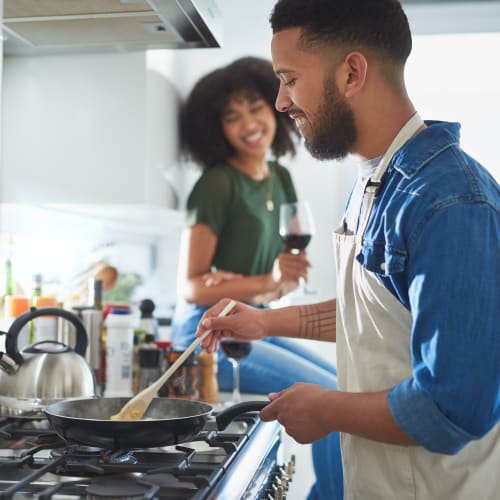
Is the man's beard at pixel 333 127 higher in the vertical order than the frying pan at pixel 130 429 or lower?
higher

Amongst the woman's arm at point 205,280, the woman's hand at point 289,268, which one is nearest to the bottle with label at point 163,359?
the woman's arm at point 205,280

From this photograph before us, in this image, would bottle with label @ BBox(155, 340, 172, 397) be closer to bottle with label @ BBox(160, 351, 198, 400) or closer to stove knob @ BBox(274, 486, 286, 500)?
bottle with label @ BBox(160, 351, 198, 400)

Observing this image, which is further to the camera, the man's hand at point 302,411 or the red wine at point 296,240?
the red wine at point 296,240

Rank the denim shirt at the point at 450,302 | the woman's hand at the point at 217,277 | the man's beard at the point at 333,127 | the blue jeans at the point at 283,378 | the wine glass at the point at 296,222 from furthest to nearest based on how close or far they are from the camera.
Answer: the woman's hand at the point at 217,277, the wine glass at the point at 296,222, the blue jeans at the point at 283,378, the man's beard at the point at 333,127, the denim shirt at the point at 450,302

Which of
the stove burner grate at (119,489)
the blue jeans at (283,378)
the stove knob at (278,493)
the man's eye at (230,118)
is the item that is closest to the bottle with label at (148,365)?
the blue jeans at (283,378)

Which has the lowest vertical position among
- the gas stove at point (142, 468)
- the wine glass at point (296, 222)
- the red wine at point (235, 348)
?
the gas stove at point (142, 468)

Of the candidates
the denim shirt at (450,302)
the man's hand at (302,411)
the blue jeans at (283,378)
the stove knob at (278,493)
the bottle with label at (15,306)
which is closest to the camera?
the denim shirt at (450,302)

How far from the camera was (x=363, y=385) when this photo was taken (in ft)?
3.75

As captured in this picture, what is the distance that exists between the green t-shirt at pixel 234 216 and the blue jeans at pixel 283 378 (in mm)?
262

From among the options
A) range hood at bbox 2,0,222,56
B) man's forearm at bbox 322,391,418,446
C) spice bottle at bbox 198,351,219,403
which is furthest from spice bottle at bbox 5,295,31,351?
man's forearm at bbox 322,391,418,446

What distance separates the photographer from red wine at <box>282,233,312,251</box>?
2.18 m

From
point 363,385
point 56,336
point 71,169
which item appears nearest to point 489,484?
point 363,385

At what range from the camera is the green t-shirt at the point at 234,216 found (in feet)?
7.91

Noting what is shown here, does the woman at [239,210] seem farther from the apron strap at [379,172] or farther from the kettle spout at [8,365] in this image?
the apron strap at [379,172]
